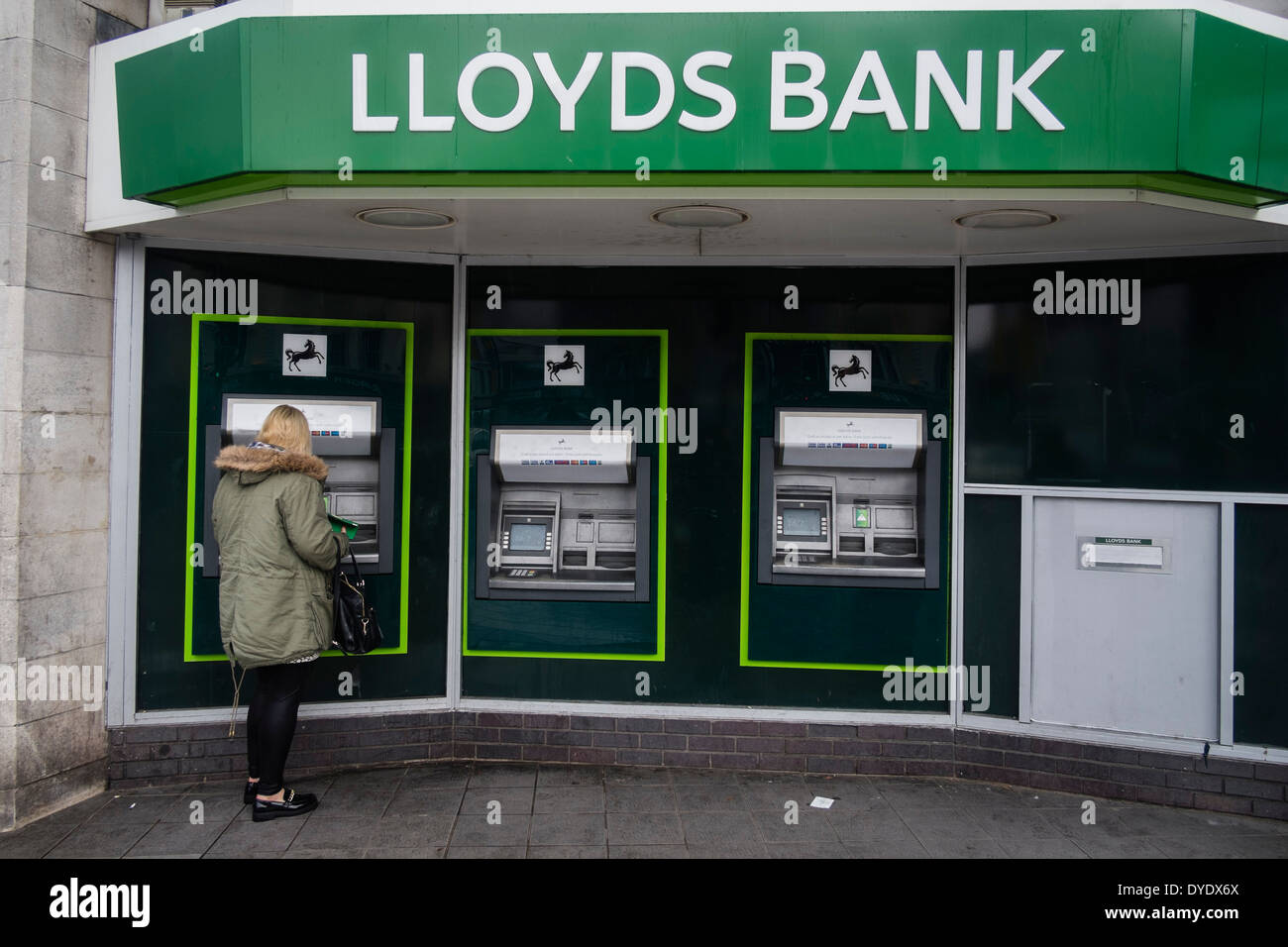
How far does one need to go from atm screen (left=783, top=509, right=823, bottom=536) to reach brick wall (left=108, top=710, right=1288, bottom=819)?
104 cm

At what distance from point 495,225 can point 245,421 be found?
1.68m

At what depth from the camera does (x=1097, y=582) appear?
467 centimetres

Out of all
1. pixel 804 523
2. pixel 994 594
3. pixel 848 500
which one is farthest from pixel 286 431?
pixel 994 594

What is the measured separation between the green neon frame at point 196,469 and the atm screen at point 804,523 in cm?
208

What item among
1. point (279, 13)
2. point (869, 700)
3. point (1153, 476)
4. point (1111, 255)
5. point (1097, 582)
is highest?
point (279, 13)

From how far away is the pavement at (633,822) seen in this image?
3990 millimetres

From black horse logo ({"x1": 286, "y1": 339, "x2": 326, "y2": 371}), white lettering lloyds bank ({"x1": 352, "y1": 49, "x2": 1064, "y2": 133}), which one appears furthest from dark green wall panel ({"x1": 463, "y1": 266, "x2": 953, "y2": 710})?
white lettering lloyds bank ({"x1": 352, "y1": 49, "x2": 1064, "y2": 133})

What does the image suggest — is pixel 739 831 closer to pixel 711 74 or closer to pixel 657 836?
pixel 657 836

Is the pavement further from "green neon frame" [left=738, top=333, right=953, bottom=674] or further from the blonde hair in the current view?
the blonde hair

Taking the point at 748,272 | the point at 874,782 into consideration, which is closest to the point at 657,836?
the point at 874,782

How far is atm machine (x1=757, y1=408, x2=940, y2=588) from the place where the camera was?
15.9ft

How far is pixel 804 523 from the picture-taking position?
4.89 m

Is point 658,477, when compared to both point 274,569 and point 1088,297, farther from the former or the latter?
point 1088,297

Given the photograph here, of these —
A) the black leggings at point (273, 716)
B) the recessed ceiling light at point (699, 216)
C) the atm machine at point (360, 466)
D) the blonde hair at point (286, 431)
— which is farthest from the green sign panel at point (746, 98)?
the black leggings at point (273, 716)
